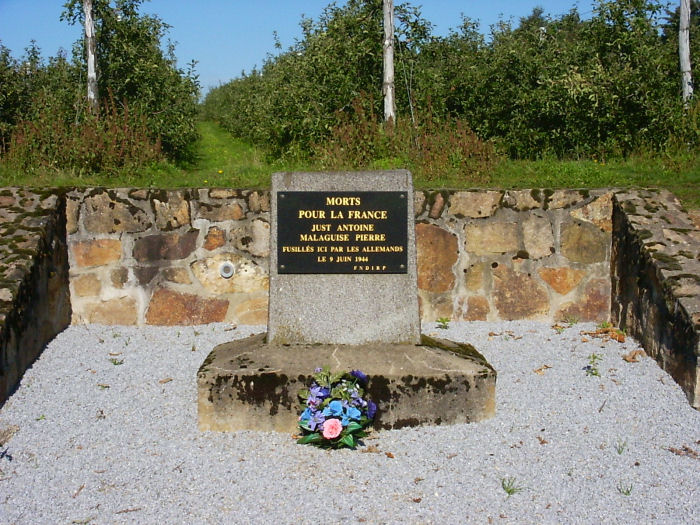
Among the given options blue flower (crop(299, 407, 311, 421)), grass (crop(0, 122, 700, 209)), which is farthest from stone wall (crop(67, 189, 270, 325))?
blue flower (crop(299, 407, 311, 421))

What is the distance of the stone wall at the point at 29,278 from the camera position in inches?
185

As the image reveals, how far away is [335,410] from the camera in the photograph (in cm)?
382

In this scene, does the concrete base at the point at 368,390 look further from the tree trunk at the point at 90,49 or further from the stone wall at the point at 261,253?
the tree trunk at the point at 90,49

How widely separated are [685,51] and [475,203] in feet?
21.5

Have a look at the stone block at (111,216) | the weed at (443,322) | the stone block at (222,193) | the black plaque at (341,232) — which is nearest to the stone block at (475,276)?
the weed at (443,322)

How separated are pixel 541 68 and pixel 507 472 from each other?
346 inches

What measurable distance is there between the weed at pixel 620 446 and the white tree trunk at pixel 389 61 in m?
6.55

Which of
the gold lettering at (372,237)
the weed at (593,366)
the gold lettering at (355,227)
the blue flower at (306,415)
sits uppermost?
the gold lettering at (355,227)

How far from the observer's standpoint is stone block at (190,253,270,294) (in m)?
6.07

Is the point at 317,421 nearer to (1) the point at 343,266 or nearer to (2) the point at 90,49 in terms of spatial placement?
(1) the point at 343,266

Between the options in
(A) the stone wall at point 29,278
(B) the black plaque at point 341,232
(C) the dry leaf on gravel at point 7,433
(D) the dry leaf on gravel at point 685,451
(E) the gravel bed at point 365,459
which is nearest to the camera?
(E) the gravel bed at point 365,459

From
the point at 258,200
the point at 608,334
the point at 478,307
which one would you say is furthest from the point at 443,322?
the point at 258,200

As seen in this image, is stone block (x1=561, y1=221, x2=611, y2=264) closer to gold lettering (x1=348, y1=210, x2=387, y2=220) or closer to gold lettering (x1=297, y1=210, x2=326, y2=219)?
gold lettering (x1=348, y1=210, x2=387, y2=220)

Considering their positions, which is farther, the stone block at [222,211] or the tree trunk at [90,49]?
the tree trunk at [90,49]
